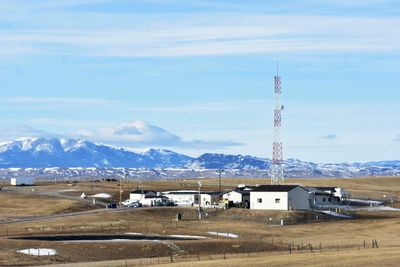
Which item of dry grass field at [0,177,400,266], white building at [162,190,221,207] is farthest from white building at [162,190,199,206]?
dry grass field at [0,177,400,266]

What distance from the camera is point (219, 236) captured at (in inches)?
4596

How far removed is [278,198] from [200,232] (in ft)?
120

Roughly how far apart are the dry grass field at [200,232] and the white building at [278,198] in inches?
290

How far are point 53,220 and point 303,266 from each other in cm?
6309

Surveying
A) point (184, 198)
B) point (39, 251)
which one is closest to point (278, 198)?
point (184, 198)

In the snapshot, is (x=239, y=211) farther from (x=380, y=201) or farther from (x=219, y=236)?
(x=380, y=201)

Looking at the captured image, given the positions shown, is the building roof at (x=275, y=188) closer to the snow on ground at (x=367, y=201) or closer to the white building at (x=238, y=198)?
the white building at (x=238, y=198)

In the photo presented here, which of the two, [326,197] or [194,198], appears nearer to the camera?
[194,198]

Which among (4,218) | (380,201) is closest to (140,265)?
(4,218)

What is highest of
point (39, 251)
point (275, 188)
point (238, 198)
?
point (275, 188)

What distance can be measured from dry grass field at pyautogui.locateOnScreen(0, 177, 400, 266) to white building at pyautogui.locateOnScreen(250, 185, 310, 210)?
7364 mm

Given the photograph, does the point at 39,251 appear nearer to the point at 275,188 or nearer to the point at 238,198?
the point at 275,188

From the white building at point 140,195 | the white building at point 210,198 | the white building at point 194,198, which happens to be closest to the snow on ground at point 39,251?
the white building at point 194,198

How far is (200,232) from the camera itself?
4788 inches
